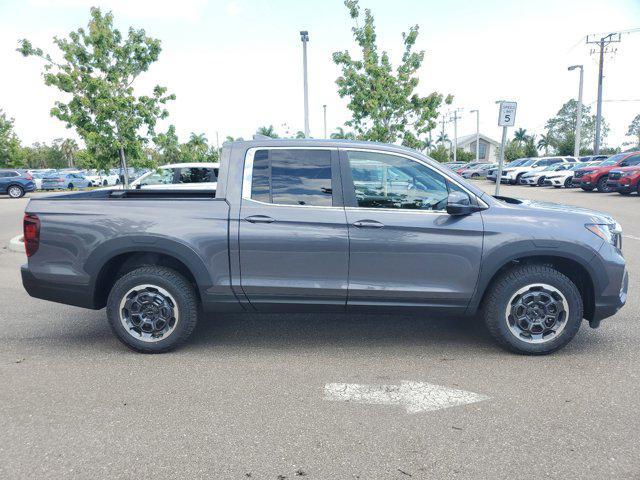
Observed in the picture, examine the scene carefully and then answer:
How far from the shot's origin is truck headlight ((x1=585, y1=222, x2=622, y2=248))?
4156 millimetres

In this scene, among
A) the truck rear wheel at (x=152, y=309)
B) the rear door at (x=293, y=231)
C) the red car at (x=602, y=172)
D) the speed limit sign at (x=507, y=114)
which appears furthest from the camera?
the red car at (x=602, y=172)

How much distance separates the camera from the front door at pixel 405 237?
4.11m

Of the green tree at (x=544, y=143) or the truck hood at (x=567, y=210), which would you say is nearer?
the truck hood at (x=567, y=210)

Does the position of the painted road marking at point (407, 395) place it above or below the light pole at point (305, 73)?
below

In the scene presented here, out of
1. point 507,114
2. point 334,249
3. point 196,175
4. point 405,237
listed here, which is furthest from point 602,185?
point 334,249

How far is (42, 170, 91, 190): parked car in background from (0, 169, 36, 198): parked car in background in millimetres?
3439

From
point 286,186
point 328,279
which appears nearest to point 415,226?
point 328,279

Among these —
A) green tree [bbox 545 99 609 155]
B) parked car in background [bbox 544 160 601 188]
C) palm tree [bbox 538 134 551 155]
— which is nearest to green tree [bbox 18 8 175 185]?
parked car in background [bbox 544 160 601 188]

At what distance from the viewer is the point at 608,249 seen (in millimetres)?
4148

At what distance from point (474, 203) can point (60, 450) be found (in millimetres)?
3360

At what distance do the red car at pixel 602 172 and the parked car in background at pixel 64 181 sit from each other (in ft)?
96.4

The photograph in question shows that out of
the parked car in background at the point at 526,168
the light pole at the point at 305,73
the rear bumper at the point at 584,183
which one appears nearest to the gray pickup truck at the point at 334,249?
the light pole at the point at 305,73

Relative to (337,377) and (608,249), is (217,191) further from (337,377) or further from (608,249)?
(608,249)

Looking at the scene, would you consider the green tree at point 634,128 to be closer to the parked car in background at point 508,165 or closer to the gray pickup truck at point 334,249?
the parked car in background at point 508,165
